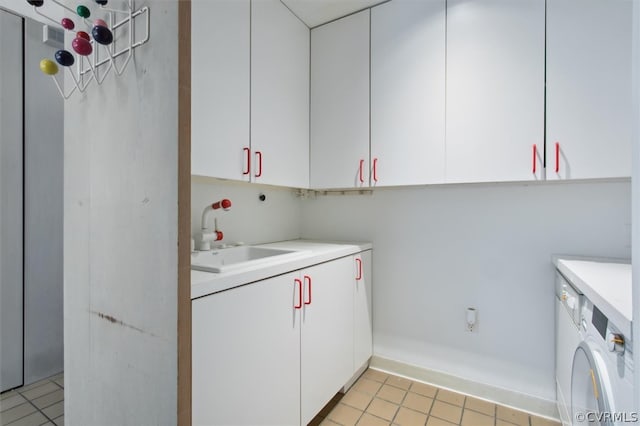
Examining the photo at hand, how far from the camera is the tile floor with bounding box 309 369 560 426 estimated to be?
165 cm

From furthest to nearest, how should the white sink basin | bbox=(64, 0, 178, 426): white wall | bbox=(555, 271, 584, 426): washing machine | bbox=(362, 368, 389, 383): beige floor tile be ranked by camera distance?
1. bbox=(362, 368, 389, 383): beige floor tile
2. the white sink basin
3. bbox=(555, 271, 584, 426): washing machine
4. bbox=(64, 0, 178, 426): white wall

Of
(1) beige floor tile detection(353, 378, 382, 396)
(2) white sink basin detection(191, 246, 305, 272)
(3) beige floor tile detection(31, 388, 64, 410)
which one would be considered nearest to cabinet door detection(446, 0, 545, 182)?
(2) white sink basin detection(191, 246, 305, 272)

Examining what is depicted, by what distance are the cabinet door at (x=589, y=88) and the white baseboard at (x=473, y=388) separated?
4.23 feet

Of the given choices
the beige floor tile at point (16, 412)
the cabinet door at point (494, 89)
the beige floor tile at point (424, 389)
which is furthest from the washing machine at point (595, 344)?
the beige floor tile at point (16, 412)

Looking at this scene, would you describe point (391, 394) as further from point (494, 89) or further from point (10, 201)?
point (10, 201)

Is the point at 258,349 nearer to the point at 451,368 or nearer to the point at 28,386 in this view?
the point at 451,368

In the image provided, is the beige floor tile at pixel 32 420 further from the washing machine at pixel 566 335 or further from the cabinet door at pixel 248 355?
the washing machine at pixel 566 335

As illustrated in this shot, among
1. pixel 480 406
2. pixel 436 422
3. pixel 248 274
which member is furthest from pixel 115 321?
pixel 480 406

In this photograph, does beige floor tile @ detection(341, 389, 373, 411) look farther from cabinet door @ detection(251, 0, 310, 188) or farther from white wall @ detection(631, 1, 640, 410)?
white wall @ detection(631, 1, 640, 410)

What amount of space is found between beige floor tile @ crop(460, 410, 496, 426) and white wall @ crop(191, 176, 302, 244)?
5.20 feet

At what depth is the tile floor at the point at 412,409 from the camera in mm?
1649

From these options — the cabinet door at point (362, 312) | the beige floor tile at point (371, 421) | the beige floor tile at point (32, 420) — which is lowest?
the beige floor tile at point (371, 421)

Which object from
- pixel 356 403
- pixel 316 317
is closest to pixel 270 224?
pixel 316 317

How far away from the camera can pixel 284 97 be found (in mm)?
1910
